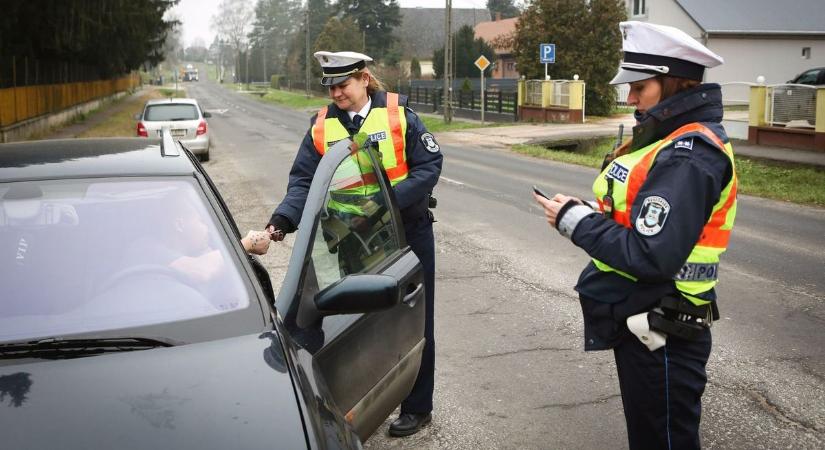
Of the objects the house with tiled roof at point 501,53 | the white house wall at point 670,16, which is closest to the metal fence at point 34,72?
the white house wall at point 670,16

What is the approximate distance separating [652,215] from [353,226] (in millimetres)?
1150

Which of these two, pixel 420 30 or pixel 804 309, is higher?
pixel 420 30

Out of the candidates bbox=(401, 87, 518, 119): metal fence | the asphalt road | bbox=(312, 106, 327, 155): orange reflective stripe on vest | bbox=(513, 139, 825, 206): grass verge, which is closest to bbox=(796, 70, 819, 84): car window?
bbox=(401, 87, 518, 119): metal fence

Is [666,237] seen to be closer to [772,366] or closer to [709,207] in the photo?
[709,207]

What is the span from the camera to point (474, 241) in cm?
982

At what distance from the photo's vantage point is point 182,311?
283 centimetres

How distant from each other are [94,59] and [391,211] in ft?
137

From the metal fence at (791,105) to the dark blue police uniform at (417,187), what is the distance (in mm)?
17944

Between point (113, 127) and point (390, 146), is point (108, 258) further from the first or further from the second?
point (113, 127)

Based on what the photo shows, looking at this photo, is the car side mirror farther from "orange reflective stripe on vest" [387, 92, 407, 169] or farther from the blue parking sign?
the blue parking sign

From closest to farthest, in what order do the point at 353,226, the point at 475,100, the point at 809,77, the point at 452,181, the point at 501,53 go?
1. the point at 353,226
2. the point at 452,181
3. the point at 809,77
4. the point at 475,100
5. the point at 501,53

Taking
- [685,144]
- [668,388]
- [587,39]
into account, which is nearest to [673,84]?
[685,144]

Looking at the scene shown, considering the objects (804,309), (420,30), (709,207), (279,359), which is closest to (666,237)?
(709,207)

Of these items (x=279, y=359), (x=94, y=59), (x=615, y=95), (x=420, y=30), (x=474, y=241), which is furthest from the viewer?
(x=420, y=30)
